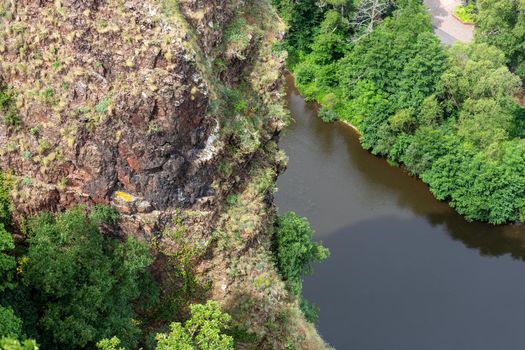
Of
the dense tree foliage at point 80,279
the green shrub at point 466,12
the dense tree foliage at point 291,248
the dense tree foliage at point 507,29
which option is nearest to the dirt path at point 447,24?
the green shrub at point 466,12

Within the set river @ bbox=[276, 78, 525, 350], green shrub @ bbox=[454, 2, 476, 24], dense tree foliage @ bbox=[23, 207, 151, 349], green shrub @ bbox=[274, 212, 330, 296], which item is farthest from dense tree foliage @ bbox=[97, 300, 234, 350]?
green shrub @ bbox=[454, 2, 476, 24]

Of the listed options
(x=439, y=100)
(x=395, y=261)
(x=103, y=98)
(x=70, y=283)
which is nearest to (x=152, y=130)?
(x=103, y=98)

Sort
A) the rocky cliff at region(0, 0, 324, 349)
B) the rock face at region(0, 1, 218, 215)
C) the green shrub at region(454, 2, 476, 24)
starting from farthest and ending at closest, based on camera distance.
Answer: the green shrub at region(454, 2, 476, 24)
the rocky cliff at region(0, 0, 324, 349)
the rock face at region(0, 1, 218, 215)

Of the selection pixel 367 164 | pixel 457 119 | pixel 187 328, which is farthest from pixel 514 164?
pixel 187 328

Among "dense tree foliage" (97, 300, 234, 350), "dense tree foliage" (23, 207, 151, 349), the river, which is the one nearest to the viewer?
"dense tree foliage" (97, 300, 234, 350)

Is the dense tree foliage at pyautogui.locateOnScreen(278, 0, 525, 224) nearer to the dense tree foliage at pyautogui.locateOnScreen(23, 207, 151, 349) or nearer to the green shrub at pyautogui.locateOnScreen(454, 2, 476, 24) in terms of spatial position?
the green shrub at pyautogui.locateOnScreen(454, 2, 476, 24)

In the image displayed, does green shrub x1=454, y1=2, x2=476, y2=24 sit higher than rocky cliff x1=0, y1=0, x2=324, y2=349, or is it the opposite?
green shrub x1=454, y1=2, x2=476, y2=24

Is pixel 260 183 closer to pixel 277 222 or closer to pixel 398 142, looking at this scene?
pixel 277 222

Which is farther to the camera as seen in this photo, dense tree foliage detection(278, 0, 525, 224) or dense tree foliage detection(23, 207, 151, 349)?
dense tree foliage detection(278, 0, 525, 224)
